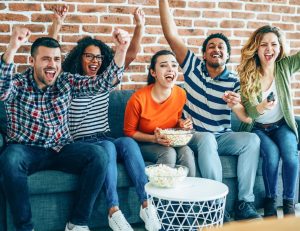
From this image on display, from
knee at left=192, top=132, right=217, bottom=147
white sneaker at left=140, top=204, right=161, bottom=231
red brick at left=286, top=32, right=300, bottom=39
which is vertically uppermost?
red brick at left=286, top=32, right=300, bottom=39

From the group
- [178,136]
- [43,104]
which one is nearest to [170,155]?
[178,136]

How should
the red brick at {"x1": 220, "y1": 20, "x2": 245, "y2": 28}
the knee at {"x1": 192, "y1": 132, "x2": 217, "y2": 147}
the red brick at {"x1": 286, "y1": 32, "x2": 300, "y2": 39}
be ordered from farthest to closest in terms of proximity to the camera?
the red brick at {"x1": 286, "y1": 32, "x2": 300, "y2": 39} < the red brick at {"x1": 220, "y1": 20, "x2": 245, "y2": 28} < the knee at {"x1": 192, "y1": 132, "x2": 217, "y2": 147}

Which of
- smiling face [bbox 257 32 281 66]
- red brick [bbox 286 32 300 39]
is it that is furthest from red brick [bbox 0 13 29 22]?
red brick [bbox 286 32 300 39]

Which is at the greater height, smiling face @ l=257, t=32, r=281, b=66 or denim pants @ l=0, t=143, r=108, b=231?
smiling face @ l=257, t=32, r=281, b=66

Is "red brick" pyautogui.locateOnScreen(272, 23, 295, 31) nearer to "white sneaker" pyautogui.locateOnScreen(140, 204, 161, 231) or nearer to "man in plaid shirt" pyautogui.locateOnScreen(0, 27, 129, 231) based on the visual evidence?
"man in plaid shirt" pyautogui.locateOnScreen(0, 27, 129, 231)

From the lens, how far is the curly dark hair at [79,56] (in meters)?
2.91

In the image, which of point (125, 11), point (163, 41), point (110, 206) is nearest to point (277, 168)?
point (110, 206)

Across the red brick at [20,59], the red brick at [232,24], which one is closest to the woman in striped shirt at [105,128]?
the red brick at [20,59]

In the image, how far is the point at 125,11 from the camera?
334cm

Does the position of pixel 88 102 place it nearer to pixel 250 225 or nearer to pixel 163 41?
pixel 163 41

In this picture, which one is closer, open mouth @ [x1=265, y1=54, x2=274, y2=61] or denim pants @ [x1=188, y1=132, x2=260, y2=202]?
denim pants @ [x1=188, y1=132, x2=260, y2=202]

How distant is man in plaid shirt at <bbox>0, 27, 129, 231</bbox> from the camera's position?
2.33m

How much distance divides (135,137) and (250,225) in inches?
74.1

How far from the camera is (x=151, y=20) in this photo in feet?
11.3
